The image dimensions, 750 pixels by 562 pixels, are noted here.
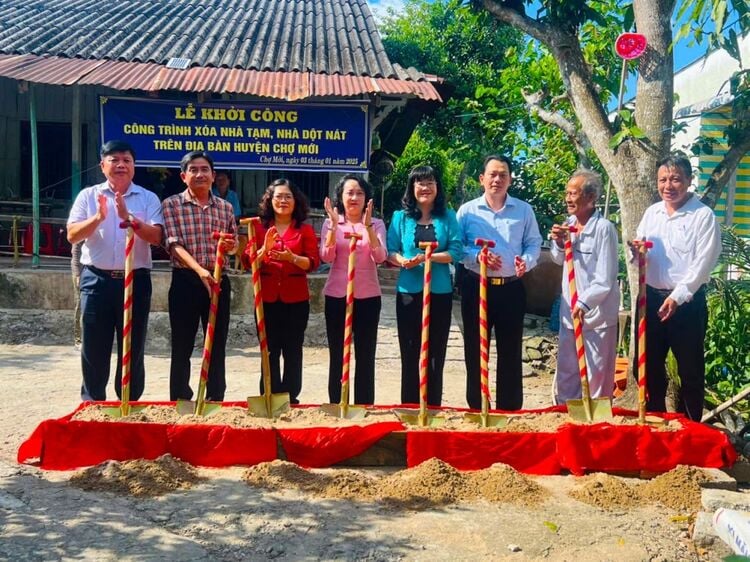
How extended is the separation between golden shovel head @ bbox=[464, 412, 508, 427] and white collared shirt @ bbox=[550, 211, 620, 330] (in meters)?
0.73

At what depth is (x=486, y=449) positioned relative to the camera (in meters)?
3.52

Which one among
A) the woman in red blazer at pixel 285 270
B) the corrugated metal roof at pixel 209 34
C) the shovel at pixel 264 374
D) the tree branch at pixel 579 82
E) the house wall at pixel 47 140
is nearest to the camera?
the shovel at pixel 264 374

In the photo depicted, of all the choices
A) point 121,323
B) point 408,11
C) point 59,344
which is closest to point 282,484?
point 121,323

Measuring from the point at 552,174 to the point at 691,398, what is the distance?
7.12 metres

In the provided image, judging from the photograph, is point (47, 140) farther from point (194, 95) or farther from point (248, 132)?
point (248, 132)

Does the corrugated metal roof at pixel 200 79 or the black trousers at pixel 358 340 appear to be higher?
the corrugated metal roof at pixel 200 79

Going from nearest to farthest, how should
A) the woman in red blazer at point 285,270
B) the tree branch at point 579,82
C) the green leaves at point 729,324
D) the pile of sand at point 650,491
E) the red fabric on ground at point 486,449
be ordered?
the pile of sand at point 650,491
the red fabric on ground at point 486,449
the woman in red blazer at point 285,270
the green leaves at point 729,324
the tree branch at point 579,82

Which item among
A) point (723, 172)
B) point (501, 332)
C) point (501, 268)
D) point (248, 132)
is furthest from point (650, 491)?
point (248, 132)

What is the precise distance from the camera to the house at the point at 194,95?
23.2ft

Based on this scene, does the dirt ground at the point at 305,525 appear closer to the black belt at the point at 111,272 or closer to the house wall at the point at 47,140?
the black belt at the point at 111,272

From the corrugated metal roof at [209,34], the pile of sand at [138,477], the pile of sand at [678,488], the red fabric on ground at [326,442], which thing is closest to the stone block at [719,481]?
the pile of sand at [678,488]

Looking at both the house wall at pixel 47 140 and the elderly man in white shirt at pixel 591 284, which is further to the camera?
the house wall at pixel 47 140

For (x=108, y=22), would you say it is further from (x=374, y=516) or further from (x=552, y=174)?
(x=374, y=516)

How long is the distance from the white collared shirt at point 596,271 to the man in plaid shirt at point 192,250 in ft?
6.73
